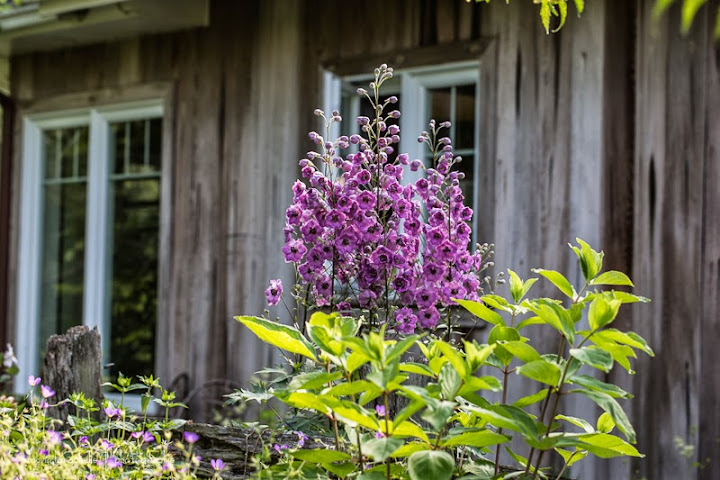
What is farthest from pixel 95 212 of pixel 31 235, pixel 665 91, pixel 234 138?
pixel 665 91

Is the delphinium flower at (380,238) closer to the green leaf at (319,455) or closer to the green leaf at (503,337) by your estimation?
the green leaf at (503,337)

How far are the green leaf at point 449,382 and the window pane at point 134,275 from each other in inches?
183

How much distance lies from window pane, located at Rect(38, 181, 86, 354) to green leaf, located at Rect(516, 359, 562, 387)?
207 inches

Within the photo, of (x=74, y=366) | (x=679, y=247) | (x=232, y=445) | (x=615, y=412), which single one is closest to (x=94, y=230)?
(x=74, y=366)

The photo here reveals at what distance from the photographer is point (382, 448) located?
6.24 feet

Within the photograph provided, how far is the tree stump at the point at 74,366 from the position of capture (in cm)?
348

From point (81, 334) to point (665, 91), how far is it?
108 inches

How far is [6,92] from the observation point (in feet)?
23.7

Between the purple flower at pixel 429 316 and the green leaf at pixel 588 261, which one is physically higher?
the green leaf at pixel 588 261

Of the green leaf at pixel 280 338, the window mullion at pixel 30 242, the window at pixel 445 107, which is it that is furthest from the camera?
the window mullion at pixel 30 242

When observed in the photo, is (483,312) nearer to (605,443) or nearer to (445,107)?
(605,443)

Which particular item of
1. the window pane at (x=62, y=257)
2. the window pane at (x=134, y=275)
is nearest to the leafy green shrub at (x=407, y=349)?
the window pane at (x=134, y=275)

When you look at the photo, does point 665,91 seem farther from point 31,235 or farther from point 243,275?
point 31,235

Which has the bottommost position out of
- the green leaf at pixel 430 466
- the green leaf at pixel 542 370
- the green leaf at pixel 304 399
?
the green leaf at pixel 430 466
